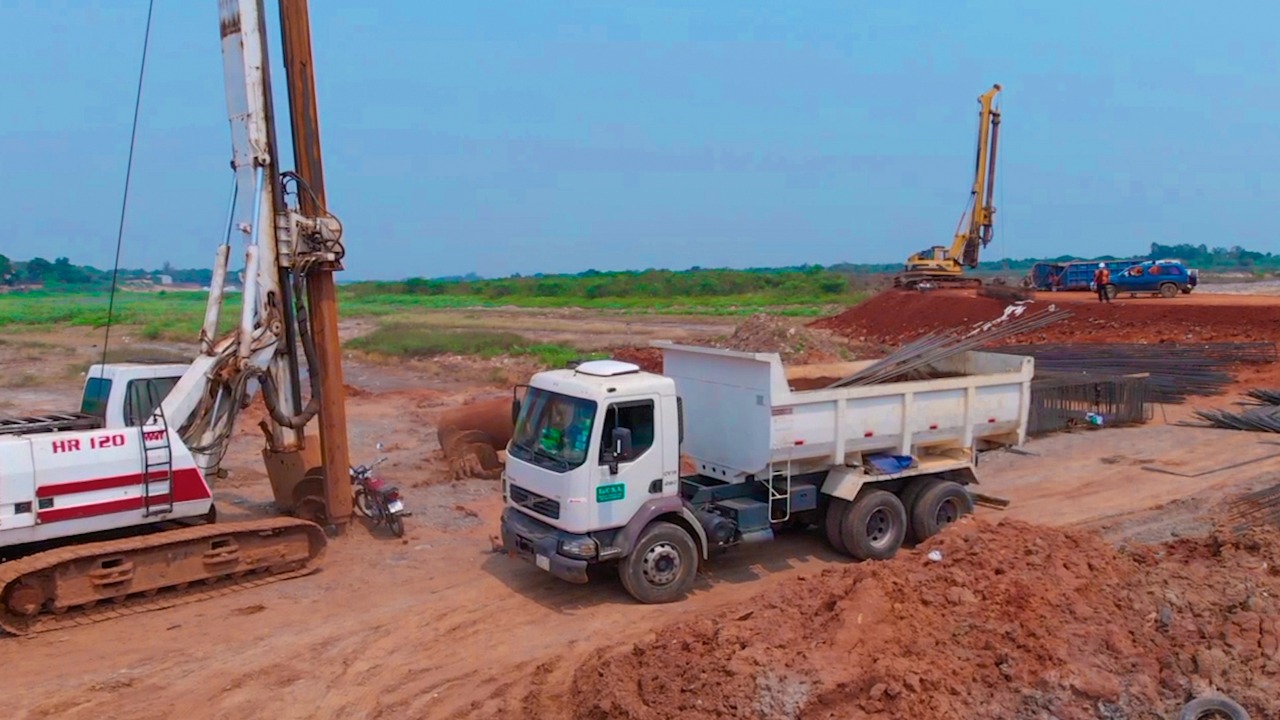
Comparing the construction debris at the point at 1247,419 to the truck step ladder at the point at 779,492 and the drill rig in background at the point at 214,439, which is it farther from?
the drill rig in background at the point at 214,439

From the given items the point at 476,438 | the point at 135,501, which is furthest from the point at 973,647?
the point at 476,438

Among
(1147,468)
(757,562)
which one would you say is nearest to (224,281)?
(757,562)

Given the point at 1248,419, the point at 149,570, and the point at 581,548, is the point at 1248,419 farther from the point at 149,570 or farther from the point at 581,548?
the point at 149,570

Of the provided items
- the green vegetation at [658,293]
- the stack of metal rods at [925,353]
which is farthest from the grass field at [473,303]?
the stack of metal rods at [925,353]

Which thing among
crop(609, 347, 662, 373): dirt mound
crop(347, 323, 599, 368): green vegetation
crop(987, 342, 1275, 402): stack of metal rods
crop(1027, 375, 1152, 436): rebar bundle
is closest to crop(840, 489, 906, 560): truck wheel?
crop(1027, 375, 1152, 436): rebar bundle

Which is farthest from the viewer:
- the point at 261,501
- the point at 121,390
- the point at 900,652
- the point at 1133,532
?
the point at 261,501

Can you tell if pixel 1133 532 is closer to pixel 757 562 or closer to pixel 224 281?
pixel 757 562

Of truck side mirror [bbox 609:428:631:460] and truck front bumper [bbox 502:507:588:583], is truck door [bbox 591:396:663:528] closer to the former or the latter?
truck side mirror [bbox 609:428:631:460]

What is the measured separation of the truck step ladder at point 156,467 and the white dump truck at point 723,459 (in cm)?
337

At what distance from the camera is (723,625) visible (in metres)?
7.47

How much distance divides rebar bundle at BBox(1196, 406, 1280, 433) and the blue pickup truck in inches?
877

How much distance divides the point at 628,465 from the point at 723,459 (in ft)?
6.33

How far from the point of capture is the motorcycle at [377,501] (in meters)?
12.1

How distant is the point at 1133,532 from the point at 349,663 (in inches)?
367
